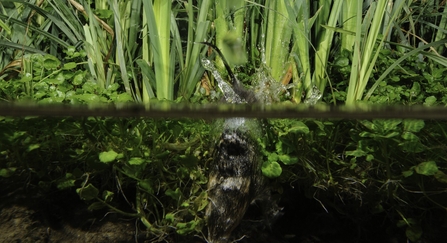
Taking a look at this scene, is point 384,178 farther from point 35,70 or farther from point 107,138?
point 35,70

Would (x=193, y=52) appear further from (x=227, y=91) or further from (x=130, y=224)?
(x=130, y=224)

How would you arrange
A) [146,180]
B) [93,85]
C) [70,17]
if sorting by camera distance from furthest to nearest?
[70,17]
[93,85]
[146,180]

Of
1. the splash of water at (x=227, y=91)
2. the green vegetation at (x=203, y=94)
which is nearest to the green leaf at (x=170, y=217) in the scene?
the green vegetation at (x=203, y=94)

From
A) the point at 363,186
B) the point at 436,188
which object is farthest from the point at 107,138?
the point at 436,188

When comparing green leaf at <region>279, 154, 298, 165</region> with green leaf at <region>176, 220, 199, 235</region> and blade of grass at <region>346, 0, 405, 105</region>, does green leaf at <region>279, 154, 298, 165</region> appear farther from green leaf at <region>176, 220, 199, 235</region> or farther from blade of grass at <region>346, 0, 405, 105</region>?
blade of grass at <region>346, 0, 405, 105</region>

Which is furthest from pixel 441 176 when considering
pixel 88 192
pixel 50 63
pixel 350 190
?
pixel 50 63

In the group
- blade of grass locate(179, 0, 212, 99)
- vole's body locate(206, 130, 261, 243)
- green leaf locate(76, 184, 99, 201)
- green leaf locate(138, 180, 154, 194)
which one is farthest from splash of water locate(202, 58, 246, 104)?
green leaf locate(76, 184, 99, 201)
